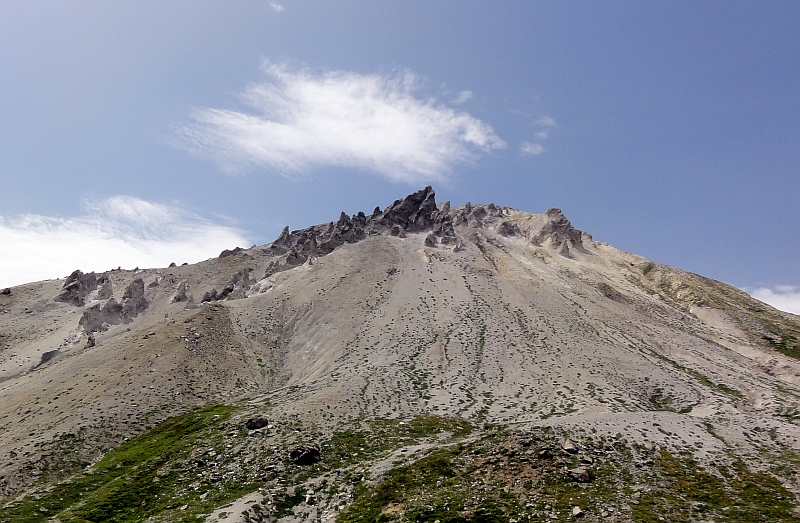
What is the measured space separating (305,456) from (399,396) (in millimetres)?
18077

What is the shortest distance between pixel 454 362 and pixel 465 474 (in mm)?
31971

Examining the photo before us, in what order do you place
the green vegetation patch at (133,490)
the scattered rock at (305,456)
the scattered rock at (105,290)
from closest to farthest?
the green vegetation patch at (133,490)
the scattered rock at (305,456)
the scattered rock at (105,290)

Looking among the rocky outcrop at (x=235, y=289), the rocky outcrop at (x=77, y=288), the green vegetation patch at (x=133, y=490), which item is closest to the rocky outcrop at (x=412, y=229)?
the rocky outcrop at (x=235, y=289)

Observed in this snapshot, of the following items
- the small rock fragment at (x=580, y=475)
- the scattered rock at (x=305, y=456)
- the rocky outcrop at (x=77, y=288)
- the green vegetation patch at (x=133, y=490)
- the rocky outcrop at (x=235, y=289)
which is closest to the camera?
the green vegetation patch at (x=133, y=490)

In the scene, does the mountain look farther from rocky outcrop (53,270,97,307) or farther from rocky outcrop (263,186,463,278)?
rocky outcrop (263,186,463,278)

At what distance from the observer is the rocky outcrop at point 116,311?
88.7m

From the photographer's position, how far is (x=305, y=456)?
1563 inches

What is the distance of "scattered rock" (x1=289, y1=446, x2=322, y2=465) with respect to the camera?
129ft

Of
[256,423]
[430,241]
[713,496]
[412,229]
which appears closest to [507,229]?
[412,229]

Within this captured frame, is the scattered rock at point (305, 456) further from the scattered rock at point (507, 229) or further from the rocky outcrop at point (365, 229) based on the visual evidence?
the scattered rock at point (507, 229)

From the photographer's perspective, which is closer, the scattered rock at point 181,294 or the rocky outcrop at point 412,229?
the scattered rock at point 181,294

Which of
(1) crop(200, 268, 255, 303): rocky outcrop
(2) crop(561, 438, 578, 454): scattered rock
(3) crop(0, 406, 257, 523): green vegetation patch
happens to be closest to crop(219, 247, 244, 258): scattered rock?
(1) crop(200, 268, 255, 303): rocky outcrop

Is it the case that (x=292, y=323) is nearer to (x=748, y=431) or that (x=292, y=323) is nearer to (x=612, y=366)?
(x=612, y=366)

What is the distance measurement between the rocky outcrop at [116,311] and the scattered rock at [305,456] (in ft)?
221
